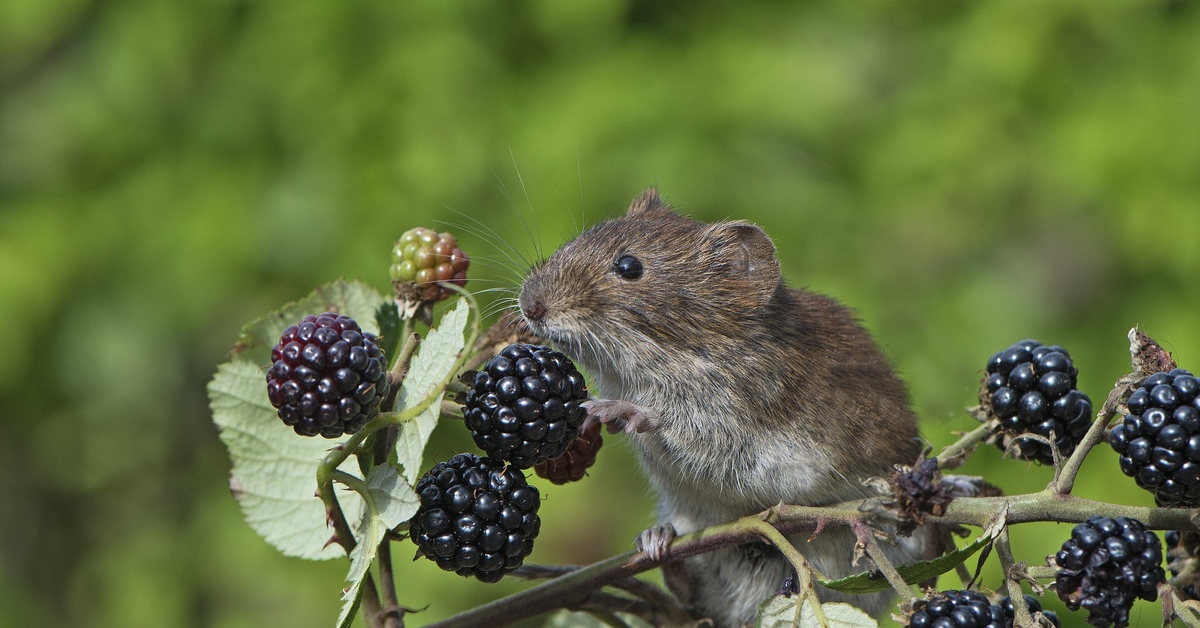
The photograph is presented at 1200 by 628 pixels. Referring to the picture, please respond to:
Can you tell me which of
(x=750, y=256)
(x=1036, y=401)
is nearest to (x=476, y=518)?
(x=1036, y=401)

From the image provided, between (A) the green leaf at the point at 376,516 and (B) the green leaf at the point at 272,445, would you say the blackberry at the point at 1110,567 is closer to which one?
(A) the green leaf at the point at 376,516

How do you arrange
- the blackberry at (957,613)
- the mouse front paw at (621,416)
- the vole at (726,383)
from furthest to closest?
the vole at (726,383), the mouse front paw at (621,416), the blackberry at (957,613)

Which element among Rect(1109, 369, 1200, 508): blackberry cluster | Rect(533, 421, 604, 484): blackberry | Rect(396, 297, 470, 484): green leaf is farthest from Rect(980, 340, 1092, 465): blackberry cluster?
Rect(396, 297, 470, 484): green leaf

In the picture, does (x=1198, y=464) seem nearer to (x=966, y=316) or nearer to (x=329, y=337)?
(x=329, y=337)

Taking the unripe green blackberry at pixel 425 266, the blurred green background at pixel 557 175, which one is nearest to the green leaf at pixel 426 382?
the unripe green blackberry at pixel 425 266

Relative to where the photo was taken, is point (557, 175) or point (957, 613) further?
point (557, 175)

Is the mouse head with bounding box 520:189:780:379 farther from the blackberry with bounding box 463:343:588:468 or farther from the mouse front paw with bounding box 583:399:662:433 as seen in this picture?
the blackberry with bounding box 463:343:588:468

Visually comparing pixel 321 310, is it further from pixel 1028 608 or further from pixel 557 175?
pixel 557 175
